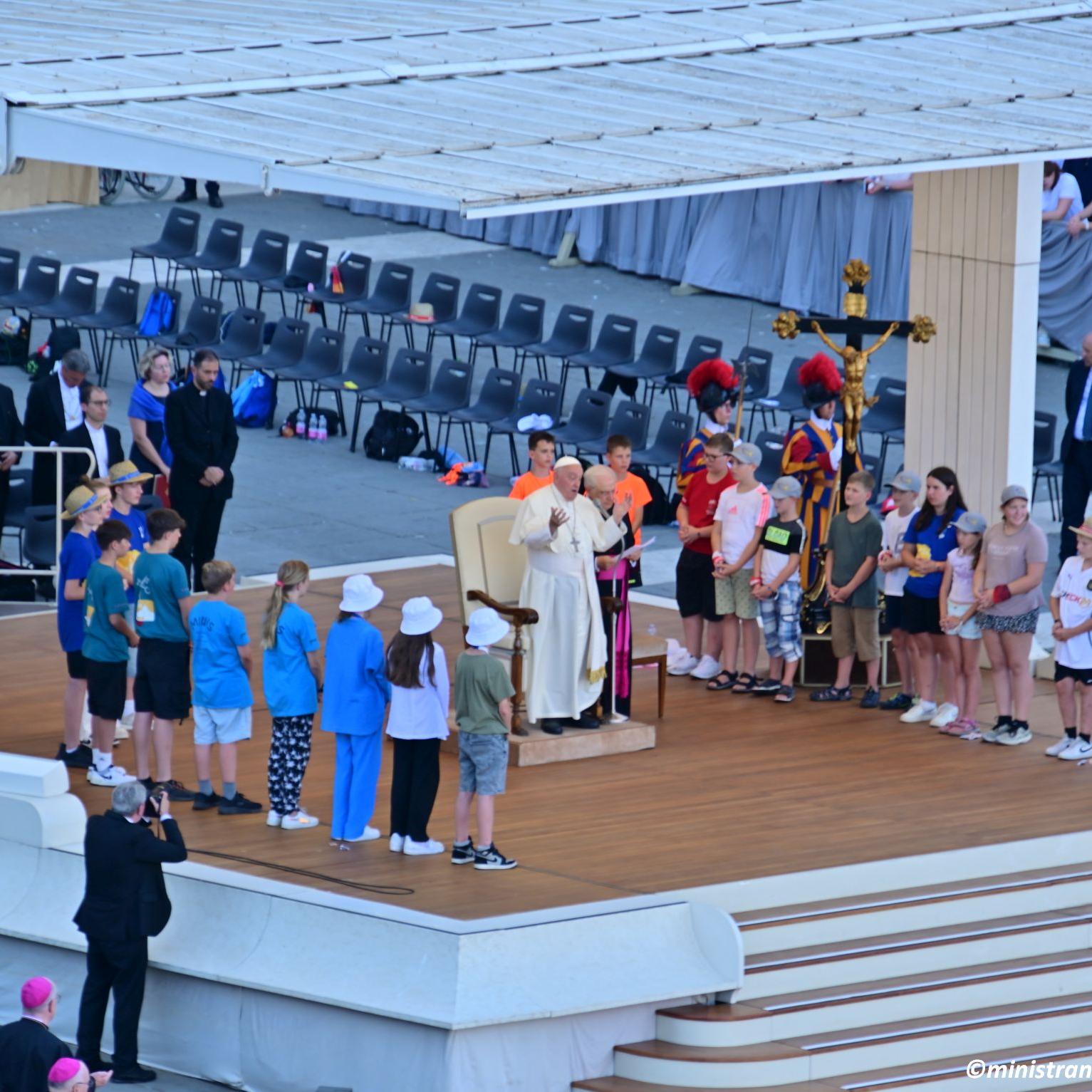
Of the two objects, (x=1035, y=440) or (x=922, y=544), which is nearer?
(x=922, y=544)

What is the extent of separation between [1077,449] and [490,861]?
283 inches

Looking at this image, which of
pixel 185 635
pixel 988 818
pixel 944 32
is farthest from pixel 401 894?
pixel 944 32

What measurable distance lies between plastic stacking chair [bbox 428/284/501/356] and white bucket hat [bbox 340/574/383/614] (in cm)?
1164

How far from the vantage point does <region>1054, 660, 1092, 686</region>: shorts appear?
13789 mm

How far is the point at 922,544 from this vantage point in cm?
1432

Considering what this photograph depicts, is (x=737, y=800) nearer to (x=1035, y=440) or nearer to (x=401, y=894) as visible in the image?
(x=401, y=894)

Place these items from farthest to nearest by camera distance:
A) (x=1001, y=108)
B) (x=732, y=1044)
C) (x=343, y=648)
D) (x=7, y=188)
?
(x=7, y=188), (x=1001, y=108), (x=343, y=648), (x=732, y=1044)

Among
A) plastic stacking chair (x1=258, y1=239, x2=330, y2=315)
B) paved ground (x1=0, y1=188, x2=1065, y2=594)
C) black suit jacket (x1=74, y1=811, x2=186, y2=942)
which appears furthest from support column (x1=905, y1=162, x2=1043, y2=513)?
plastic stacking chair (x1=258, y1=239, x2=330, y2=315)

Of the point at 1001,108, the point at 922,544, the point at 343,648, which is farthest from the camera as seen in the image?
the point at 1001,108

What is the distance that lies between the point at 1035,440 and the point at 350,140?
7691 mm

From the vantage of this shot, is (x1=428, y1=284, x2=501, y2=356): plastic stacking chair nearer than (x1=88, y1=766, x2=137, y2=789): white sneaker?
No

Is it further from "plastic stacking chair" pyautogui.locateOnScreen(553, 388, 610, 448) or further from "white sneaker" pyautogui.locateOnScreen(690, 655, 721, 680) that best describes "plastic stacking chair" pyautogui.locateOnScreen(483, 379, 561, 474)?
"white sneaker" pyautogui.locateOnScreen(690, 655, 721, 680)

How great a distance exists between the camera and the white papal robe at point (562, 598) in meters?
13.6

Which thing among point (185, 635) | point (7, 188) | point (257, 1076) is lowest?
point (257, 1076)
